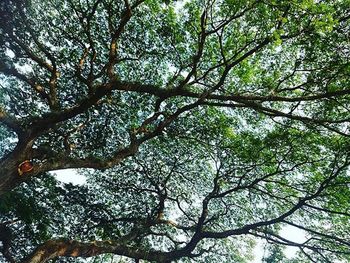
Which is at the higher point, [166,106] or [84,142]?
[166,106]

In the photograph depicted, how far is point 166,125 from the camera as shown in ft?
30.2

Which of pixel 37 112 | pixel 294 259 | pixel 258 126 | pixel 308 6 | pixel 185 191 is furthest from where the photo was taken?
pixel 185 191

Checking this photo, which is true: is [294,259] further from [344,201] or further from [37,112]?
[37,112]

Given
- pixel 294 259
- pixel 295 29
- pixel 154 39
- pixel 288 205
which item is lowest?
pixel 294 259

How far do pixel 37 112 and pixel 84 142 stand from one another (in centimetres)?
193

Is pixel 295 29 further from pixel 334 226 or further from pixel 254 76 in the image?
pixel 334 226

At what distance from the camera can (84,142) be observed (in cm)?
1167

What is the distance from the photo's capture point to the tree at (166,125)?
753cm

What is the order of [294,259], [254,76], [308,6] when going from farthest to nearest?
[294,259] → [254,76] → [308,6]

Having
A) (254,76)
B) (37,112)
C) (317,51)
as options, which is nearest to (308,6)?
(317,51)

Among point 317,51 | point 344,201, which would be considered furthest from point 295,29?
point 344,201

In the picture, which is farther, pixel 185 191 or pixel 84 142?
pixel 185 191

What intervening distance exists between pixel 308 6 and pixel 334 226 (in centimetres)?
835

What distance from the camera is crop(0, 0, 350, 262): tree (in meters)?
7.53
